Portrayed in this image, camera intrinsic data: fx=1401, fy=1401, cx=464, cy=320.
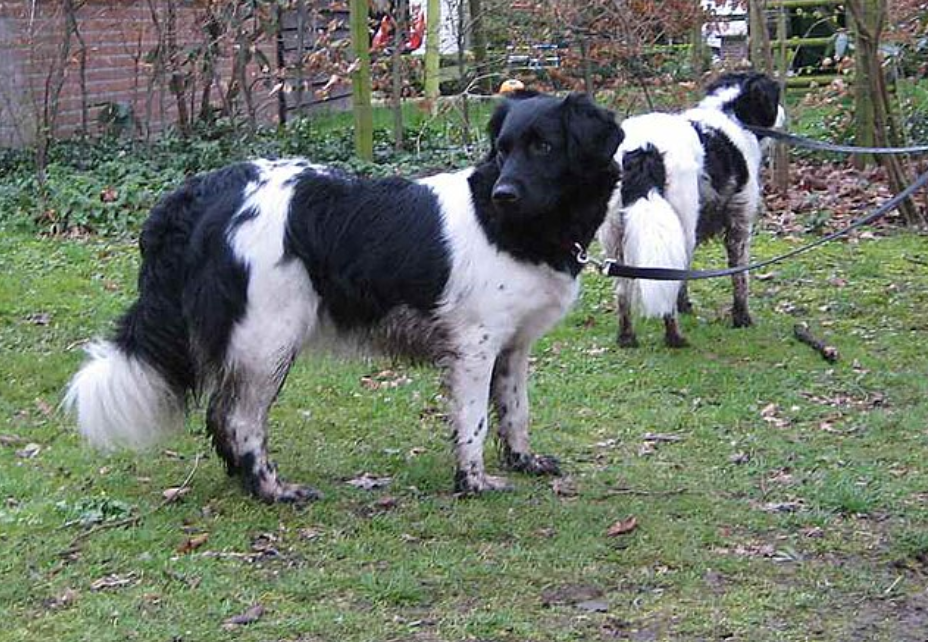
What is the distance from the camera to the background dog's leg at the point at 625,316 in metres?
8.00

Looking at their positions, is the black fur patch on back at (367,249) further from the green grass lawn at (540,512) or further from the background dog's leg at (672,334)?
the background dog's leg at (672,334)

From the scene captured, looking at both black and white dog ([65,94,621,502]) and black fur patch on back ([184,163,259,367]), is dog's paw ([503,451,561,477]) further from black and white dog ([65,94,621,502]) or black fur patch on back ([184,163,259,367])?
black fur patch on back ([184,163,259,367])

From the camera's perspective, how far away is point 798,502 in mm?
5535

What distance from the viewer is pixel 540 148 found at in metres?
5.24

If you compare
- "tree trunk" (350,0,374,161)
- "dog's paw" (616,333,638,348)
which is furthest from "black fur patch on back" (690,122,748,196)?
"tree trunk" (350,0,374,161)

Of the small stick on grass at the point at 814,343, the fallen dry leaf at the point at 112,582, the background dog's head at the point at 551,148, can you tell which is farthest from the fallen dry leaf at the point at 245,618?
the small stick on grass at the point at 814,343

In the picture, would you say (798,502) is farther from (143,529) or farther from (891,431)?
(143,529)

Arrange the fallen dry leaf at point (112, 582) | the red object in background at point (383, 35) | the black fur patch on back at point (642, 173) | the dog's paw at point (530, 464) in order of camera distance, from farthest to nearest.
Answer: the red object in background at point (383, 35) < the black fur patch on back at point (642, 173) < the dog's paw at point (530, 464) < the fallen dry leaf at point (112, 582)

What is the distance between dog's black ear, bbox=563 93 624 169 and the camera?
5.25 meters

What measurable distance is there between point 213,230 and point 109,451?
3.95 ft

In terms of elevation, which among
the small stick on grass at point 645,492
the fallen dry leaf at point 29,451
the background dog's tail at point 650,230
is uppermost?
the background dog's tail at point 650,230

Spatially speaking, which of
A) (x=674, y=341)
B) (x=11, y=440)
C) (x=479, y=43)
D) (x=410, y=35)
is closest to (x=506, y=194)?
(x=11, y=440)

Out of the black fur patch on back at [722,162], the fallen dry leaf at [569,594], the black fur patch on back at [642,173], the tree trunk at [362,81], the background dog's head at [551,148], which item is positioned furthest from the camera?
the tree trunk at [362,81]

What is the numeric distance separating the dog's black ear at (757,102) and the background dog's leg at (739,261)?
2.07 ft
